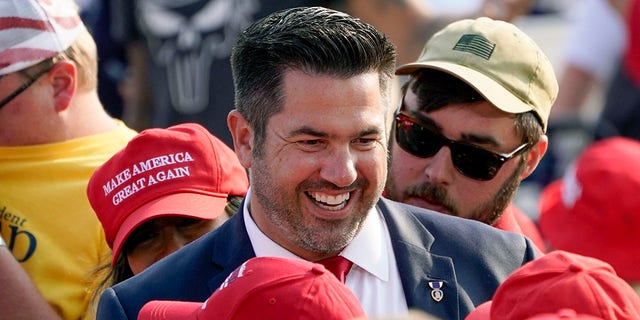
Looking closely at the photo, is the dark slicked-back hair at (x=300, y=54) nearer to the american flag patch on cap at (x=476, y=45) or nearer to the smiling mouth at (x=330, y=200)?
the smiling mouth at (x=330, y=200)

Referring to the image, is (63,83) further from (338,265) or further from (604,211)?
(604,211)

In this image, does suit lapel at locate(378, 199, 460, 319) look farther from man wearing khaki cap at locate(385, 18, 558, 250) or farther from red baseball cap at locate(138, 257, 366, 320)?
red baseball cap at locate(138, 257, 366, 320)

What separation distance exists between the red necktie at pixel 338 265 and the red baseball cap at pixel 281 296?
0.73 meters

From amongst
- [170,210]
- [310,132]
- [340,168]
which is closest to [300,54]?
[310,132]

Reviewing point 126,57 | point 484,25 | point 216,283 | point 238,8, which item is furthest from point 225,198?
point 126,57

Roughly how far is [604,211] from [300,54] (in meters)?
1.94

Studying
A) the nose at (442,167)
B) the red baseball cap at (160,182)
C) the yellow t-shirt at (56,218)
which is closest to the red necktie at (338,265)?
the red baseball cap at (160,182)

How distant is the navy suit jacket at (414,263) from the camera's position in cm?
408

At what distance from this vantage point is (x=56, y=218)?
4.88 meters

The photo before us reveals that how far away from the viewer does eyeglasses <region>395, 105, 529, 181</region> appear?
4.86m

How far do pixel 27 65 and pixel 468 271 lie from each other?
173 centimetres

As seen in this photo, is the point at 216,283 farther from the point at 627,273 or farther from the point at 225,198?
the point at 627,273

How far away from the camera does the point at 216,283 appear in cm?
409

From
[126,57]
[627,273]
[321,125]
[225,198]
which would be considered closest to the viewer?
[321,125]
